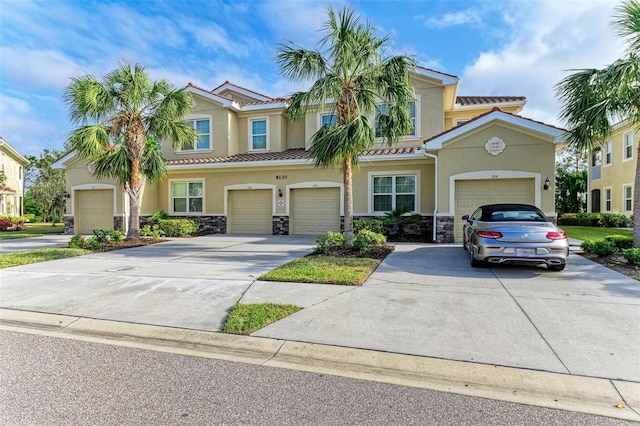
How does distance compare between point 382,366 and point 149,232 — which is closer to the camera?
point 382,366

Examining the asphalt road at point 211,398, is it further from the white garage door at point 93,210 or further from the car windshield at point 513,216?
the white garage door at point 93,210

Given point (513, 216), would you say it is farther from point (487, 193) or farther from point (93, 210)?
point (93, 210)

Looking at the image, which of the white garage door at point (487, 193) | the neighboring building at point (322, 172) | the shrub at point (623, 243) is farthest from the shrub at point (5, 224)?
the shrub at point (623, 243)

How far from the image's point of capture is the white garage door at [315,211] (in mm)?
16156

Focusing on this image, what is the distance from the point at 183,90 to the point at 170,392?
1282 centimetres

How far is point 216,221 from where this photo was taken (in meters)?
17.5

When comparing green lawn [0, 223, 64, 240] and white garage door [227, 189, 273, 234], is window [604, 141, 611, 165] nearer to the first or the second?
white garage door [227, 189, 273, 234]

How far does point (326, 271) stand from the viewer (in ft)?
25.4

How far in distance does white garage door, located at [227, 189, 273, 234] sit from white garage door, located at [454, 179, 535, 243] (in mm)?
8489

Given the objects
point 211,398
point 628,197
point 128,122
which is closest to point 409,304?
point 211,398

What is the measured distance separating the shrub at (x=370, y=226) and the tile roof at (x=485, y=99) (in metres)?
8.73

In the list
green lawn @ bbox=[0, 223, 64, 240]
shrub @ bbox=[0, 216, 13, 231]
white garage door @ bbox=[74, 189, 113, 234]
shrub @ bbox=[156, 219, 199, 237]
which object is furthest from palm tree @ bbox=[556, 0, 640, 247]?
shrub @ bbox=[0, 216, 13, 231]

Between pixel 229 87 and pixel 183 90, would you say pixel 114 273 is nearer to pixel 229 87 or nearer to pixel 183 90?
pixel 183 90

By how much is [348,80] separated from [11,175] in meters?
37.1
